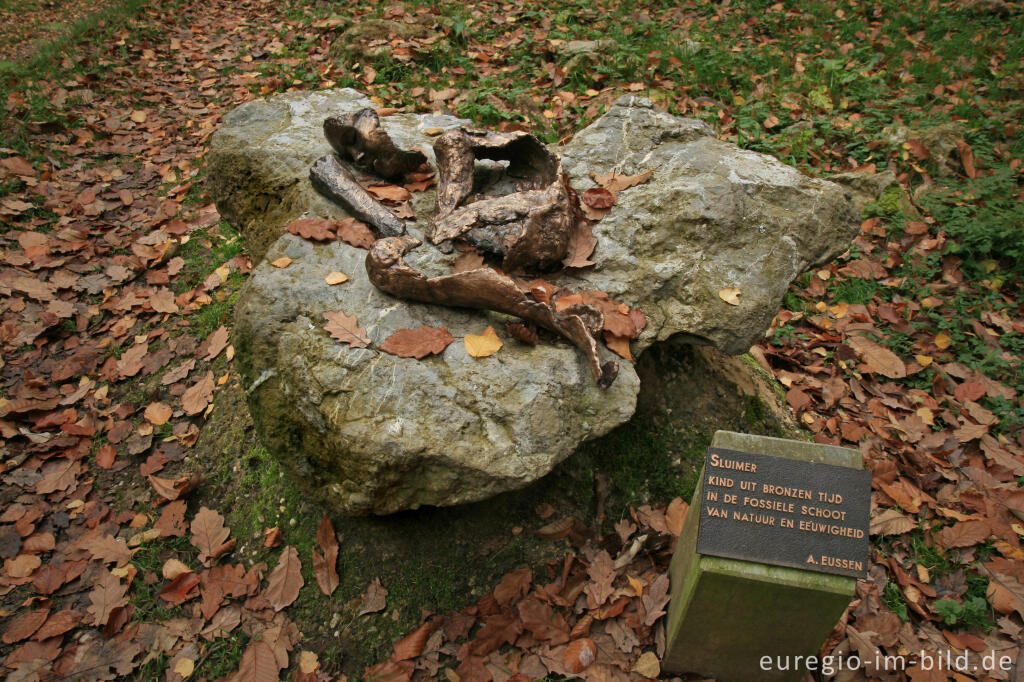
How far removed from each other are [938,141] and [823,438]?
353 centimetres

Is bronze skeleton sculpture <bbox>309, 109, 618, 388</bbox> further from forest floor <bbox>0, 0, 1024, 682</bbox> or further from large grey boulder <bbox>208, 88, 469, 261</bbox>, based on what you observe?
forest floor <bbox>0, 0, 1024, 682</bbox>

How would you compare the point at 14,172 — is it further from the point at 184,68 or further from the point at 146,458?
the point at 146,458

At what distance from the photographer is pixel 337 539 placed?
342 cm

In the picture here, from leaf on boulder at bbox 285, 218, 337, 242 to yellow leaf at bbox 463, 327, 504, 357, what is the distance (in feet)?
3.47

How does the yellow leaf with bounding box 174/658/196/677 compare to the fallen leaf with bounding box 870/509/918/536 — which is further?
the fallen leaf with bounding box 870/509/918/536

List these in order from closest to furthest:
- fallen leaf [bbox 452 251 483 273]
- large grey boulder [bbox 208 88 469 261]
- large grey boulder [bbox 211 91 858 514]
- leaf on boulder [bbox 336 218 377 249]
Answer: large grey boulder [bbox 211 91 858 514] → fallen leaf [bbox 452 251 483 273] → leaf on boulder [bbox 336 218 377 249] → large grey boulder [bbox 208 88 469 261]

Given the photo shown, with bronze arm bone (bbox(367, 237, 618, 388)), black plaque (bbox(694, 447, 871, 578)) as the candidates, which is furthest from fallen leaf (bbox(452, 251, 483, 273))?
black plaque (bbox(694, 447, 871, 578))

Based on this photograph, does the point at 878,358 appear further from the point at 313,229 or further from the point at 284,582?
the point at 284,582

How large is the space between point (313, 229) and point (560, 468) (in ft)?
6.15

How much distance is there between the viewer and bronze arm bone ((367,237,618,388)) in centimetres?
288

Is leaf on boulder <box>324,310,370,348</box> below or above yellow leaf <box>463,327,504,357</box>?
above

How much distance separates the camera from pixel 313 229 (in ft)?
11.4

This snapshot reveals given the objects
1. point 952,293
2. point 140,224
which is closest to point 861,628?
point 952,293

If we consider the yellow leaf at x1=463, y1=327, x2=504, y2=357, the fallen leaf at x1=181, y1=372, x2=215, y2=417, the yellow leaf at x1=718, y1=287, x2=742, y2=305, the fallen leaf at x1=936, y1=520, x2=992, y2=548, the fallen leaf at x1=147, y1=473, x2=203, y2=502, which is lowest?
the fallen leaf at x1=147, y1=473, x2=203, y2=502
